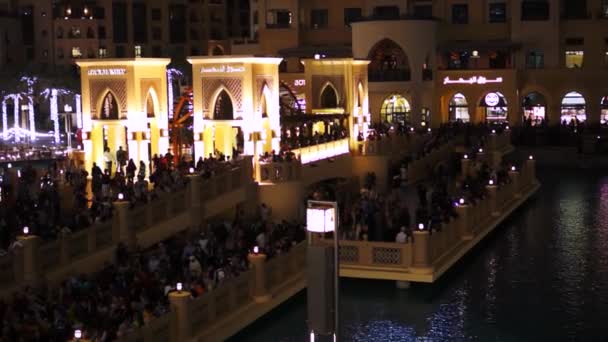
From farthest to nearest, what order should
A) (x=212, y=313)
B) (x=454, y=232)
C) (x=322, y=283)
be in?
(x=454, y=232)
(x=212, y=313)
(x=322, y=283)

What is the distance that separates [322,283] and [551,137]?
4183 centimetres

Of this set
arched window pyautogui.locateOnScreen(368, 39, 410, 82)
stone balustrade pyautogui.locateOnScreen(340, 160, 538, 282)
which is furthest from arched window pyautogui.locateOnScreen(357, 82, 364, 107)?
stone balustrade pyautogui.locateOnScreen(340, 160, 538, 282)

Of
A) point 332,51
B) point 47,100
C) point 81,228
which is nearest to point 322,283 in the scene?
point 81,228

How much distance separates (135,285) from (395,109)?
38517 millimetres

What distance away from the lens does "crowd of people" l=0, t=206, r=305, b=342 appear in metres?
15.9

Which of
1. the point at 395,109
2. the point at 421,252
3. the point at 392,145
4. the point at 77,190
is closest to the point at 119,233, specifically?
the point at 77,190

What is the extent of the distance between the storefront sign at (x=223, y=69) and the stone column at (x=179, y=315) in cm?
1346

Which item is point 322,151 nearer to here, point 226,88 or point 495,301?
point 226,88

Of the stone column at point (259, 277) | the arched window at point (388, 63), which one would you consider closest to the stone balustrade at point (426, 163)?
the arched window at point (388, 63)

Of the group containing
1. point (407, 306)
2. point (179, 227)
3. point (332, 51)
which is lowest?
point (407, 306)

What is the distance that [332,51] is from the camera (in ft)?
188

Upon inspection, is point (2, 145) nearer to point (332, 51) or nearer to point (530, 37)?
point (332, 51)

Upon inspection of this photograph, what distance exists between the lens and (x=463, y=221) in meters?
26.6

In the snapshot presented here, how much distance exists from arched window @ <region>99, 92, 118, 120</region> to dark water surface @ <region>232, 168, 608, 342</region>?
10585 millimetres
